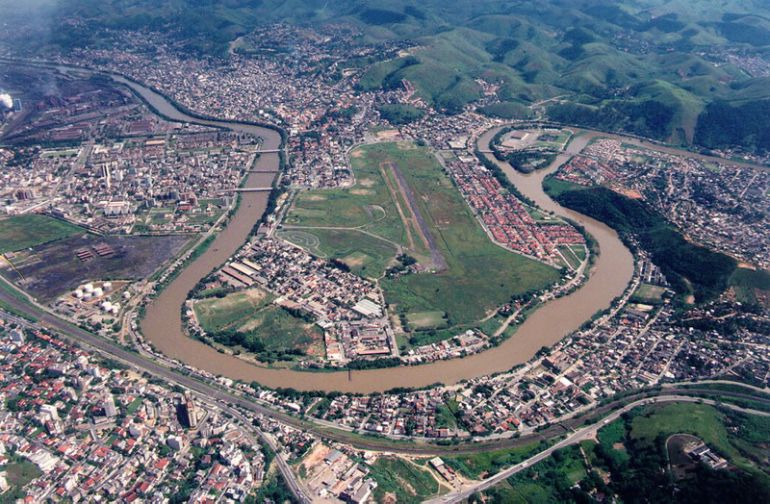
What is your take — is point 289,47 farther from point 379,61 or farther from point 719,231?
point 719,231

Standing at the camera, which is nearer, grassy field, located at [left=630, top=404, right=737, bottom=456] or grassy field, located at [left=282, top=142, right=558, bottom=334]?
grassy field, located at [left=630, top=404, right=737, bottom=456]

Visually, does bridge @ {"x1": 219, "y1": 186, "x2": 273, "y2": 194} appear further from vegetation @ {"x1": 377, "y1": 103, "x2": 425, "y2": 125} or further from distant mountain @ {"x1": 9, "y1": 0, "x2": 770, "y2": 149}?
distant mountain @ {"x1": 9, "y1": 0, "x2": 770, "y2": 149}

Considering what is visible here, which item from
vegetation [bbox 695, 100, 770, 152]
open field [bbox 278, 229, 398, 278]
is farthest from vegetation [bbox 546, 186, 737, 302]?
vegetation [bbox 695, 100, 770, 152]

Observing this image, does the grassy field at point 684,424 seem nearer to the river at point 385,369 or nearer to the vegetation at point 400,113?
the river at point 385,369

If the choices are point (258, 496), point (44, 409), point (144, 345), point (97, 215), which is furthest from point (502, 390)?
point (97, 215)

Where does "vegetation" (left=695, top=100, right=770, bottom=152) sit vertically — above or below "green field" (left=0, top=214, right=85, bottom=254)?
above

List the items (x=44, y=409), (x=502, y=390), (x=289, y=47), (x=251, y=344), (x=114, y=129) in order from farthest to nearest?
Answer: (x=289, y=47) → (x=114, y=129) → (x=251, y=344) → (x=502, y=390) → (x=44, y=409)

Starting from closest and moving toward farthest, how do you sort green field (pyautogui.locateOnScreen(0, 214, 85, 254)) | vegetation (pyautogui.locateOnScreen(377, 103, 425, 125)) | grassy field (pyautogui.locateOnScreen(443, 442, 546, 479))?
grassy field (pyautogui.locateOnScreen(443, 442, 546, 479))
green field (pyautogui.locateOnScreen(0, 214, 85, 254))
vegetation (pyautogui.locateOnScreen(377, 103, 425, 125))
